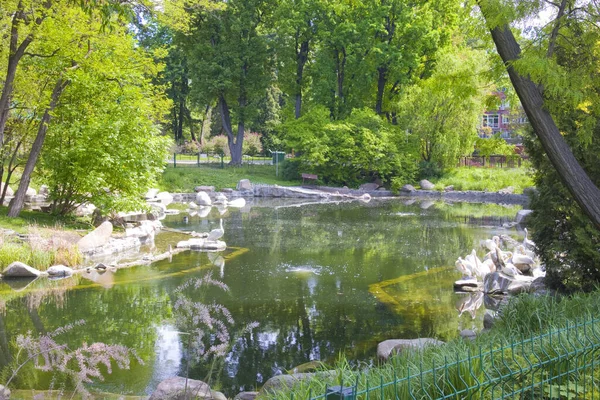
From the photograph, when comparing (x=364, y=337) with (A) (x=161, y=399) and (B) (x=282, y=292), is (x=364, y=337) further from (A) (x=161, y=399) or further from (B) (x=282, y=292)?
(A) (x=161, y=399)

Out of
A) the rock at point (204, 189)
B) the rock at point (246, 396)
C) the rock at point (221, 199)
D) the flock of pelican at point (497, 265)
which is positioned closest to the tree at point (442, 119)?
the rock at point (204, 189)

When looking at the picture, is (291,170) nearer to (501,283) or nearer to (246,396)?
(501,283)

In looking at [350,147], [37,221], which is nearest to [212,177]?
[350,147]

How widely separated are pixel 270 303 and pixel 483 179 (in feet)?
72.5

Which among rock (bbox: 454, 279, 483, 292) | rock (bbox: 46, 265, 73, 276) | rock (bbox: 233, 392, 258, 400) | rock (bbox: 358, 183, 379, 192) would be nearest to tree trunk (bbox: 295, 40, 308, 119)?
rock (bbox: 358, 183, 379, 192)

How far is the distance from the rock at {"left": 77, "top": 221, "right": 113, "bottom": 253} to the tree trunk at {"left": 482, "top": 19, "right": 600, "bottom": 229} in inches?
361

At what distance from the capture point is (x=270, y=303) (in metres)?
9.02

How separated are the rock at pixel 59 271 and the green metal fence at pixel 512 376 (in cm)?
843

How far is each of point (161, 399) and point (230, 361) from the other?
5.42 feet

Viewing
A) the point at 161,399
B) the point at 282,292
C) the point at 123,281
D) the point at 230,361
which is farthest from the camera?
the point at 123,281

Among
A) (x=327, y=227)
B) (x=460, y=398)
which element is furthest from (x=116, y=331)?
(x=327, y=227)

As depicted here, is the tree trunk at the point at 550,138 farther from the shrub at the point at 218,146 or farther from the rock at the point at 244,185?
the shrub at the point at 218,146

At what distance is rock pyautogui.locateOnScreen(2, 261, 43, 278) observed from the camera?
34.1 ft

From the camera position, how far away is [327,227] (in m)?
17.7
